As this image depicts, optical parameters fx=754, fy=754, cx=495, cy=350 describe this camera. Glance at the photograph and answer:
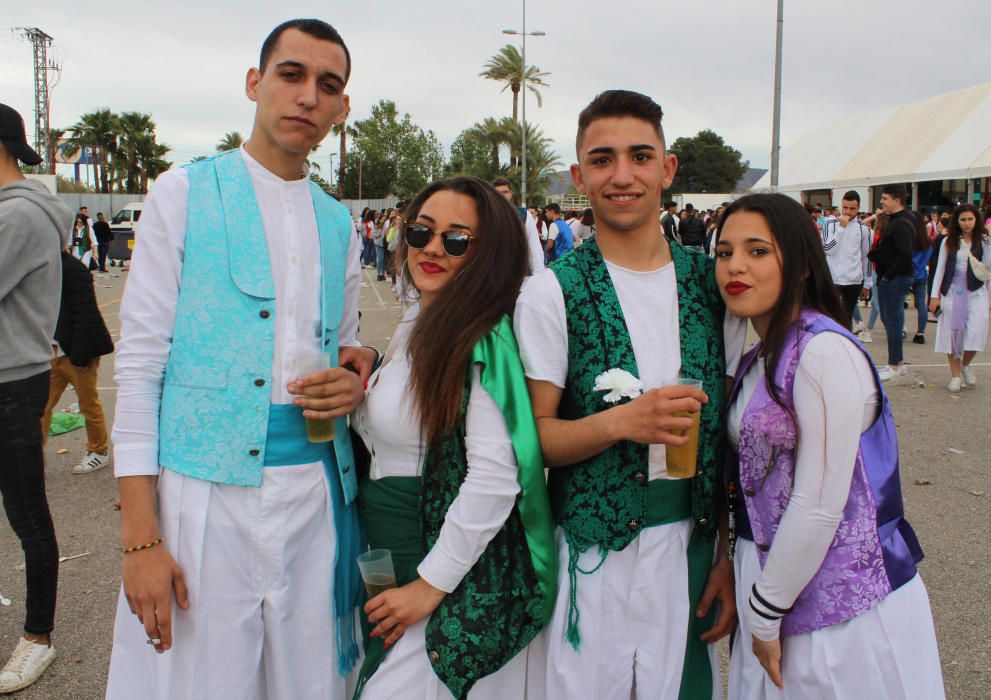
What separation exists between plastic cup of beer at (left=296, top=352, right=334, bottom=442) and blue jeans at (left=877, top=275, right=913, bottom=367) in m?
7.93

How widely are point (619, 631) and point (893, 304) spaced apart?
26.2 feet

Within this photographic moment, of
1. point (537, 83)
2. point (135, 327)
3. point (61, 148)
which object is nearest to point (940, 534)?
point (135, 327)

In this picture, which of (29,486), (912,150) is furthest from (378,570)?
(912,150)

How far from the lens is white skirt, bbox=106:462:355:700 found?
192 cm

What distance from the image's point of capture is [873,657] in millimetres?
1819

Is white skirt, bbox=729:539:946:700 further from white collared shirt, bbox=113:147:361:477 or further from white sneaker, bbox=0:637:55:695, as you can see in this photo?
white sneaker, bbox=0:637:55:695

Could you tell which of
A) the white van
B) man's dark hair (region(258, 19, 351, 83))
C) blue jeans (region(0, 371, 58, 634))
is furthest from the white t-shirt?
the white van

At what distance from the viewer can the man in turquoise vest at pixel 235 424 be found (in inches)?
74.5

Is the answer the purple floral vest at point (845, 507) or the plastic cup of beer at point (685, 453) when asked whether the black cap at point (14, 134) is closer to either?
the plastic cup of beer at point (685, 453)

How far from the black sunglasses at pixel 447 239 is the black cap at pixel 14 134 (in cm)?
184

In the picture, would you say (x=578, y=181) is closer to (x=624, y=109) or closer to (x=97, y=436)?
(x=624, y=109)

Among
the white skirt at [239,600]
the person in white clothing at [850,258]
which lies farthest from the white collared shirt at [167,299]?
the person in white clothing at [850,258]

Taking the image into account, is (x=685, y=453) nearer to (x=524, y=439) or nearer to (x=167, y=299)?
(x=524, y=439)

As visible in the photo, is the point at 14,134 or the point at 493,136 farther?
the point at 493,136
